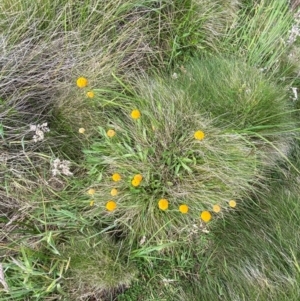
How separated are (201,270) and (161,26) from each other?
3.13 feet

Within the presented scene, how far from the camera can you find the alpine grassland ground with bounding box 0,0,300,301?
4.17ft

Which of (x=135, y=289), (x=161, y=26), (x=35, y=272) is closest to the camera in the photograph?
(x=35, y=272)

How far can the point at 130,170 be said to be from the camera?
1.28 metres

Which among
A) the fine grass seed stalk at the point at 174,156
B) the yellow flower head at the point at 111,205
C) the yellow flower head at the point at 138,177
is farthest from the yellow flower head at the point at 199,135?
the yellow flower head at the point at 111,205

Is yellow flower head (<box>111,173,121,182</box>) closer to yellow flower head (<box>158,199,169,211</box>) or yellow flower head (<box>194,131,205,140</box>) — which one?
yellow flower head (<box>158,199,169,211</box>)

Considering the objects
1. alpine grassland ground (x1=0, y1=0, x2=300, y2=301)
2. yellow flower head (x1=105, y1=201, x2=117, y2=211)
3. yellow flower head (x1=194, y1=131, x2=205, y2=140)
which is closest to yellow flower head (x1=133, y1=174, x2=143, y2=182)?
alpine grassland ground (x1=0, y1=0, x2=300, y2=301)

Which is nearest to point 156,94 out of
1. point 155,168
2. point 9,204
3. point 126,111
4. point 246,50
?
point 126,111

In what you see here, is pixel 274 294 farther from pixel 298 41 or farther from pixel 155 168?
pixel 298 41

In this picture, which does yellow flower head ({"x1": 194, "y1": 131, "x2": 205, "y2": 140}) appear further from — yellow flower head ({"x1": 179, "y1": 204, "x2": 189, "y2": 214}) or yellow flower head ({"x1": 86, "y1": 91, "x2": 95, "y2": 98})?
yellow flower head ({"x1": 86, "y1": 91, "x2": 95, "y2": 98})

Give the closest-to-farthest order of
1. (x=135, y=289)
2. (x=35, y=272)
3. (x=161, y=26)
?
(x=35, y=272)
(x=135, y=289)
(x=161, y=26)

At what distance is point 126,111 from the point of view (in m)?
1.36

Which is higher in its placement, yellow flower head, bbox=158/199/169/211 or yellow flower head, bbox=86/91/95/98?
yellow flower head, bbox=86/91/95/98

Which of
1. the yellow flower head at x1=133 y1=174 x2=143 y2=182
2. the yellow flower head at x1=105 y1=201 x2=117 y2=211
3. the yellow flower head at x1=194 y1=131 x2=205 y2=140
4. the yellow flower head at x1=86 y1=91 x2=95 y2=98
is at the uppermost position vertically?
the yellow flower head at x1=194 y1=131 x2=205 y2=140

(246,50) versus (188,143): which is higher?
(246,50)
